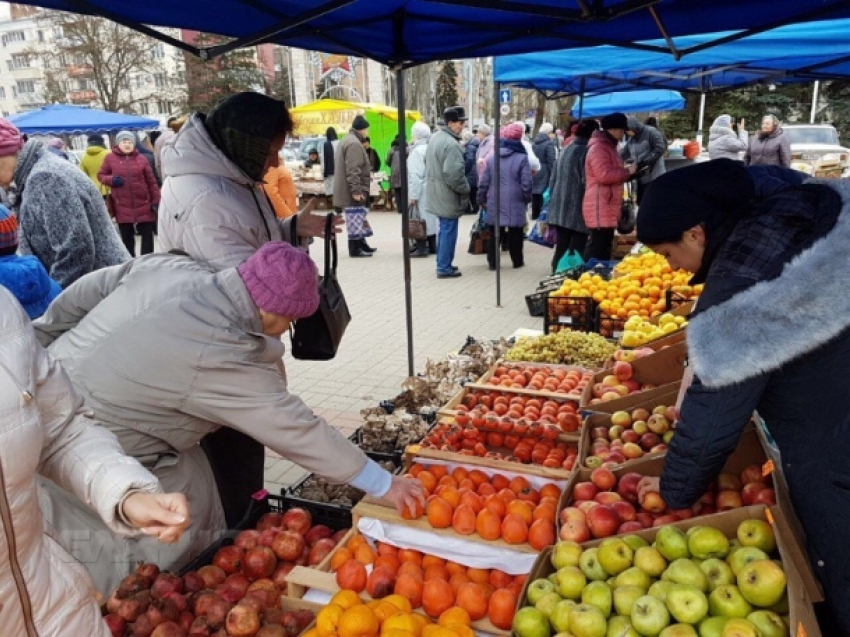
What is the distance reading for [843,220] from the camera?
167cm

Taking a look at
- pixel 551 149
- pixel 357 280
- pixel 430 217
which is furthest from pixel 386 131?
pixel 357 280

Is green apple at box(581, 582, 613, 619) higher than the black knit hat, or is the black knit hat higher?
the black knit hat

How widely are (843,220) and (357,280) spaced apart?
27.8 ft

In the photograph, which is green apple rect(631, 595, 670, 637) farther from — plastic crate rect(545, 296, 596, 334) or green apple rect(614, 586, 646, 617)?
plastic crate rect(545, 296, 596, 334)

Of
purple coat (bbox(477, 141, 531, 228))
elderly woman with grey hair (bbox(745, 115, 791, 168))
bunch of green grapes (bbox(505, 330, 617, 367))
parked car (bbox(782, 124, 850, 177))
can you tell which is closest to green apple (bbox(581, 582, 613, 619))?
bunch of green grapes (bbox(505, 330, 617, 367))

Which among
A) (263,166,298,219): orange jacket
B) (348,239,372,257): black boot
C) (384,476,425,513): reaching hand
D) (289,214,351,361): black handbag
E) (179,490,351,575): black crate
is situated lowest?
(348,239,372,257): black boot

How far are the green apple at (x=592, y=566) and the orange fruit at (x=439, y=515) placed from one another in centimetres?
62

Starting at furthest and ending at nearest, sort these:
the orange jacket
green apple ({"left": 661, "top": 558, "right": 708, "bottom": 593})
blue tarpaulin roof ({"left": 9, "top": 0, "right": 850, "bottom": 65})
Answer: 1. the orange jacket
2. blue tarpaulin roof ({"left": 9, "top": 0, "right": 850, "bottom": 65})
3. green apple ({"left": 661, "top": 558, "right": 708, "bottom": 593})

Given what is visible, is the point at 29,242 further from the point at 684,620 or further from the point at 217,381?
the point at 684,620

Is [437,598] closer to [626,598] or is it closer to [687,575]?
[626,598]

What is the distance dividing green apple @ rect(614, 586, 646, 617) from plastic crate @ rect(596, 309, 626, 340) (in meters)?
3.64

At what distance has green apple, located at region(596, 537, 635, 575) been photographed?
1.95m

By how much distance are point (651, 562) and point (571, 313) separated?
12.4 ft

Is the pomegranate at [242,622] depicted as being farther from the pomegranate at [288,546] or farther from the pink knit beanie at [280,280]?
the pink knit beanie at [280,280]
